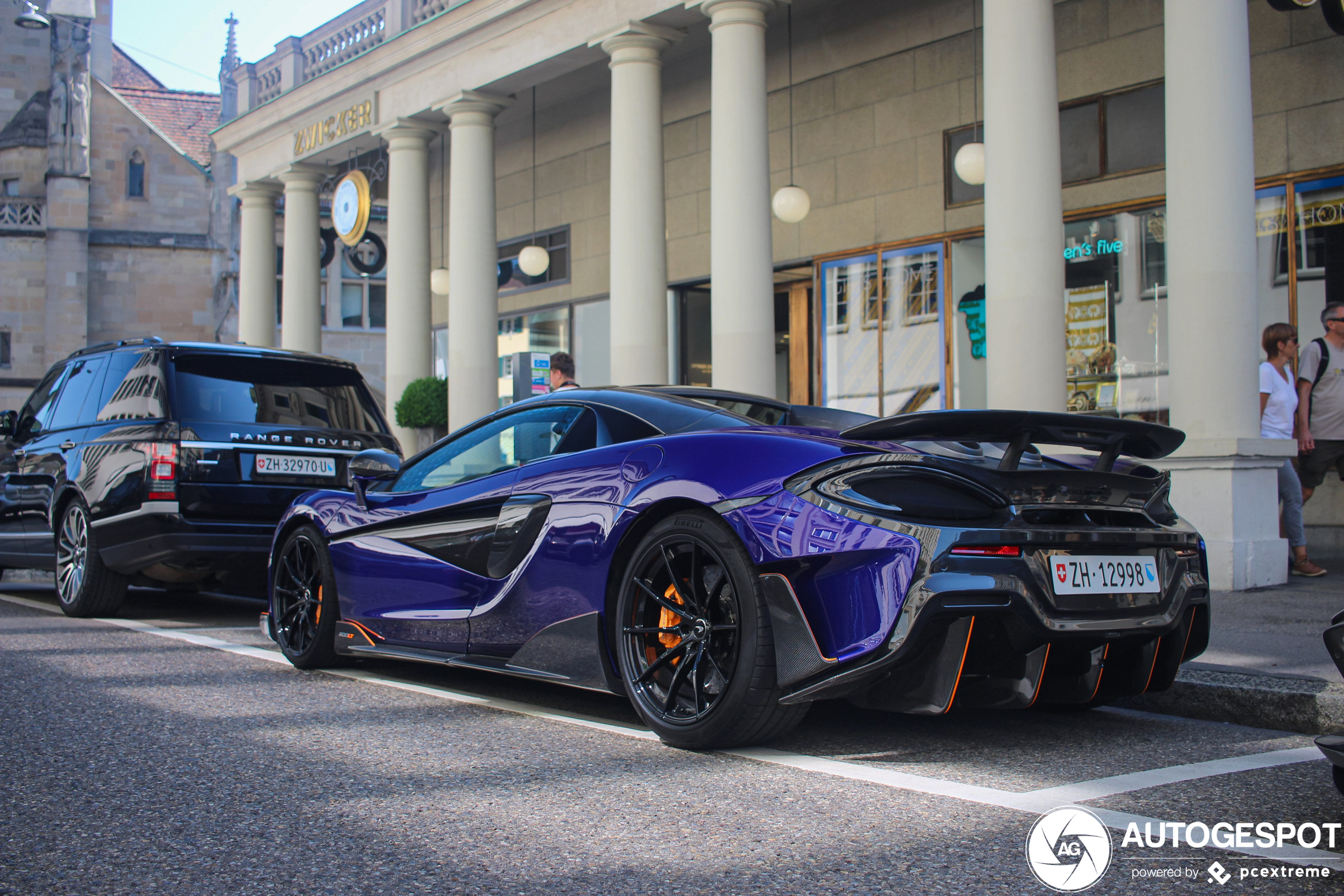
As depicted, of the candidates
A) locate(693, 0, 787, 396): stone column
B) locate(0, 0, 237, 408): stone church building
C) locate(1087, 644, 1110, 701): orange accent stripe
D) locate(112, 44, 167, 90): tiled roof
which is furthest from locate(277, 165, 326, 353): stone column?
locate(112, 44, 167, 90): tiled roof

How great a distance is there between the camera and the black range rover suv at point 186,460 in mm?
7762

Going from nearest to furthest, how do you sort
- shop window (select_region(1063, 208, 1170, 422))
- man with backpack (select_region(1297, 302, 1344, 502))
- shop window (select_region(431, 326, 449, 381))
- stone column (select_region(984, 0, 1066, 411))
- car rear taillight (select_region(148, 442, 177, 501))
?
car rear taillight (select_region(148, 442, 177, 501)), man with backpack (select_region(1297, 302, 1344, 502)), stone column (select_region(984, 0, 1066, 411)), shop window (select_region(1063, 208, 1170, 422)), shop window (select_region(431, 326, 449, 381))

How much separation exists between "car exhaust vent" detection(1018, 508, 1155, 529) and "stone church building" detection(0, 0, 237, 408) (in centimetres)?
4627

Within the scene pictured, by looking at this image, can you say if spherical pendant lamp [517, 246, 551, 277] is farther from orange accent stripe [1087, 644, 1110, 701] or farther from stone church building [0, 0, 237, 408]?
stone church building [0, 0, 237, 408]

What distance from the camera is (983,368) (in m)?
13.6

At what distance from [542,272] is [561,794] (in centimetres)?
1591

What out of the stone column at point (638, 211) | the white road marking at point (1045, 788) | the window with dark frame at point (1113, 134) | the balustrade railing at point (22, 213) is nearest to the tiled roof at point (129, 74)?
the balustrade railing at point (22, 213)

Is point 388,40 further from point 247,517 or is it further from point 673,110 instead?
point 247,517

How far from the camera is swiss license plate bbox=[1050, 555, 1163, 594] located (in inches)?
145

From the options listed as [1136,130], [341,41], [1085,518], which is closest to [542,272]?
[341,41]

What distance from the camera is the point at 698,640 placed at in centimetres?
396

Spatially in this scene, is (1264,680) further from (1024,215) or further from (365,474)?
A: (1024,215)

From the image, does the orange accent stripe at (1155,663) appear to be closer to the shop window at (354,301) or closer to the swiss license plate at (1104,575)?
the swiss license plate at (1104,575)

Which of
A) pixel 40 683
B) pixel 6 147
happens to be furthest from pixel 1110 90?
pixel 6 147
